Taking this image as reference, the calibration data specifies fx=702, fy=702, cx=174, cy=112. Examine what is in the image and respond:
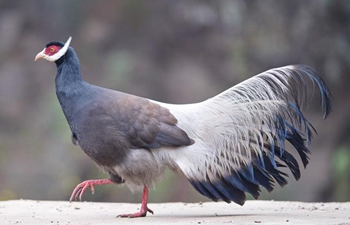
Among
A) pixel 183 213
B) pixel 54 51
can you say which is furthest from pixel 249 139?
pixel 54 51

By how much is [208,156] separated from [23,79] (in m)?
10.9

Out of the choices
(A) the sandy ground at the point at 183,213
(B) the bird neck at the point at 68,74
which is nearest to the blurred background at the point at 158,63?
(A) the sandy ground at the point at 183,213

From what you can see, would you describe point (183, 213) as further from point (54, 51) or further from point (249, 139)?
point (54, 51)

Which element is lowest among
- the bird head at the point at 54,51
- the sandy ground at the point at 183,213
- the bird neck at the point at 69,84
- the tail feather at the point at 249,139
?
the sandy ground at the point at 183,213

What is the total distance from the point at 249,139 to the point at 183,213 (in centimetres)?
115

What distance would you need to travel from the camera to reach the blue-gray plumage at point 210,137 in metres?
7.05

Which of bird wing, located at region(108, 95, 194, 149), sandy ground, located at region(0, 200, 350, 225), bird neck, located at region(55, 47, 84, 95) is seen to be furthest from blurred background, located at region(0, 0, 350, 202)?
bird wing, located at region(108, 95, 194, 149)

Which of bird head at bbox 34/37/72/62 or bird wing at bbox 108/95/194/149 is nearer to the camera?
bird wing at bbox 108/95/194/149

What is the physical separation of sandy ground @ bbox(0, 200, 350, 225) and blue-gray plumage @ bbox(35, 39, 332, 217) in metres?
0.34

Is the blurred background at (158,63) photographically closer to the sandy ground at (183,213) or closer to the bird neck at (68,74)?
the sandy ground at (183,213)

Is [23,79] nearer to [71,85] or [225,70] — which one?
[225,70]

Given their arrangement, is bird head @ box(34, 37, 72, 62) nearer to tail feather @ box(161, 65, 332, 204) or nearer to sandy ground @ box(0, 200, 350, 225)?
tail feather @ box(161, 65, 332, 204)

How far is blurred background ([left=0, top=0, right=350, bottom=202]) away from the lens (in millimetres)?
15062

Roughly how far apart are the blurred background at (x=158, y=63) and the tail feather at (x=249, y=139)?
7229 millimetres
